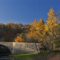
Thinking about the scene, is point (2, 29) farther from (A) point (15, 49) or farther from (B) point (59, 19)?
(B) point (59, 19)

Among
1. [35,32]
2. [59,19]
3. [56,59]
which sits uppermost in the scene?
[35,32]

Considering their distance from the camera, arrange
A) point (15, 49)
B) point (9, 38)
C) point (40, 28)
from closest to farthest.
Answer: point (15, 49) → point (40, 28) → point (9, 38)

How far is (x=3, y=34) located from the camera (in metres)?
52.8

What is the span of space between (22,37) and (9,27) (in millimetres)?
9838

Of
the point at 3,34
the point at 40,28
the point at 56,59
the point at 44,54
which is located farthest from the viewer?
the point at 3,34

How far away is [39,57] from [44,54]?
266 mm

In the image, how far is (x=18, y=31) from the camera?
5391 centimetres

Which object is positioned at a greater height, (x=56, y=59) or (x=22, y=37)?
(x=22, y=37)

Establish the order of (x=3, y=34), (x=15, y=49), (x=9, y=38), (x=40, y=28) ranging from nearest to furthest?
(x=15, y=49)
(x=40, y=28)
(x=9, y=38)
(x=3, y=34)

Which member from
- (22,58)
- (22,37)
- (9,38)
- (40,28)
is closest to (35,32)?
A: (40,28)

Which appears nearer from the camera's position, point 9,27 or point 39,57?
point 39,57

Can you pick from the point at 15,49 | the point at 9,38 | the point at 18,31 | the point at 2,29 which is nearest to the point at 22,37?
the point at 9,38

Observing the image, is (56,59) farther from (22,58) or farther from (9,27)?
(9,27)

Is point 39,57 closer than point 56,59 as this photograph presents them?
No
